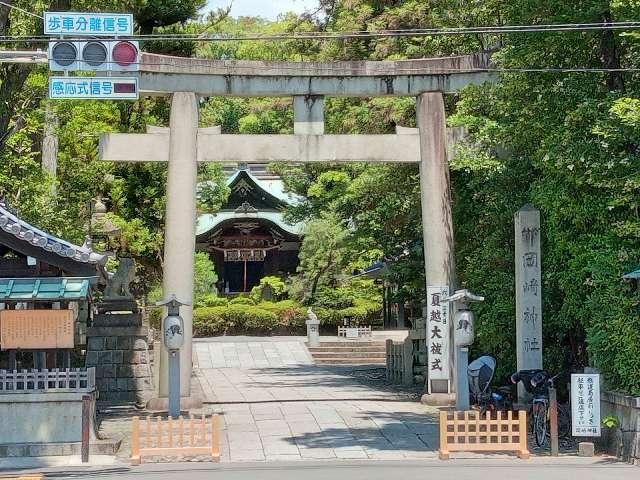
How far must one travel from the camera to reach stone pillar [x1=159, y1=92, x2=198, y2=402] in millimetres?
20484

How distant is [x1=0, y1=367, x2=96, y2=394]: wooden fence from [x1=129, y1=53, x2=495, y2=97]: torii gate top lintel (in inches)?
277

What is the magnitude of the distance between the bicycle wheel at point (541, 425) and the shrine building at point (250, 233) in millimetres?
33153

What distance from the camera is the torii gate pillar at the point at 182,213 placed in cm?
2044

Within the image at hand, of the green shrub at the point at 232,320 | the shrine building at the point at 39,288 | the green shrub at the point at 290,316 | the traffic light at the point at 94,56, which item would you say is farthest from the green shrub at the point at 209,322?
the traffic light at the point at 94,56

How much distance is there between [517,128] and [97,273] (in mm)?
7634

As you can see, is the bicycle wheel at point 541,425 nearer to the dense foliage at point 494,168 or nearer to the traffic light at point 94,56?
the dense foliage at point 494,168

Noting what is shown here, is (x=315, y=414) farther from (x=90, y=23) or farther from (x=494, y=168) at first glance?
(x=90, y=23)

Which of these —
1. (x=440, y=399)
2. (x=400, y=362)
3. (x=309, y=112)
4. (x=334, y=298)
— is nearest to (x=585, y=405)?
(x=440, y=399)

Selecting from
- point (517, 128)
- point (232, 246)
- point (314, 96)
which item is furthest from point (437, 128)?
point (232, 246)

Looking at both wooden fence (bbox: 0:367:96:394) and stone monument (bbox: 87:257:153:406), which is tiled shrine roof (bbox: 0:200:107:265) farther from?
stone monument (bbox: 87:257:153:406)

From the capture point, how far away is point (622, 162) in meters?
15.2

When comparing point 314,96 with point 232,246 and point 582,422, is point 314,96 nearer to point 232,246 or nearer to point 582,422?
point 582,422

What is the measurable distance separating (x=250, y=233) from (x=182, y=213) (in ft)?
101

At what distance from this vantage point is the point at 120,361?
78.7 feet
